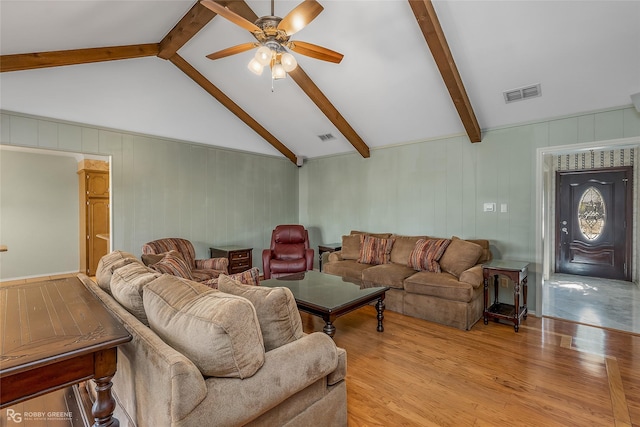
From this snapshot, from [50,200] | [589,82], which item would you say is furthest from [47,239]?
[589,82]

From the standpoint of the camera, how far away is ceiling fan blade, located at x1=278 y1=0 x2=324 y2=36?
2.07 m

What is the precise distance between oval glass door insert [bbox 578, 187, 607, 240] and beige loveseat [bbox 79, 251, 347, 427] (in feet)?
20.4

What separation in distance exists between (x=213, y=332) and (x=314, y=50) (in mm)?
2376

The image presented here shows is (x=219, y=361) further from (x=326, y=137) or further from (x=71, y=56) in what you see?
(x=326, y=137)

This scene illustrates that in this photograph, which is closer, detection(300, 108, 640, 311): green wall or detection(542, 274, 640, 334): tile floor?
detection(542, 274, 640, 334): tile floor

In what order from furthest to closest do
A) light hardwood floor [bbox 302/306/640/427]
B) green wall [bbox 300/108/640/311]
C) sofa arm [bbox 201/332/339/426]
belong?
green wall [bbox 300/108/640/311] < light hardwood floor [bbox 302/306/640/427] < sofa arm [bbox 201/332/339/426]

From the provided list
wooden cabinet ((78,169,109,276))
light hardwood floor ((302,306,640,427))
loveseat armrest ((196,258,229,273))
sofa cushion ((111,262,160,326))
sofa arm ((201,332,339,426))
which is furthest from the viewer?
wooden cabinet ((78,169,109,276))

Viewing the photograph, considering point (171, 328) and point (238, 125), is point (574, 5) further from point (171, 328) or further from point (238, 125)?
point (238, 125)

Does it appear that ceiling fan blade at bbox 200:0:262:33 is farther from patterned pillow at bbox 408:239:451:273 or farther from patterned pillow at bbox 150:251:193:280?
patterned pillow at bbox 408:239:451:273

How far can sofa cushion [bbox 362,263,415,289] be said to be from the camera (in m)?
3.78

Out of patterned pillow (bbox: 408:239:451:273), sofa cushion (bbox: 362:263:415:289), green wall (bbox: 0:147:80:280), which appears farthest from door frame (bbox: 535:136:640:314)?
green wall (bbox: 0:147:80:280)

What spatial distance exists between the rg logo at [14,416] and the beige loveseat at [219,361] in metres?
0.57

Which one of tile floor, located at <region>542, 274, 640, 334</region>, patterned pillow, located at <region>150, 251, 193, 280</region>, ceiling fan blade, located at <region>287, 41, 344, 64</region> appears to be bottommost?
Answer: tile floor, located at <region>542, 274, 640, 334</region>

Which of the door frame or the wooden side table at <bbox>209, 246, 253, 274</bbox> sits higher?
the door frame
